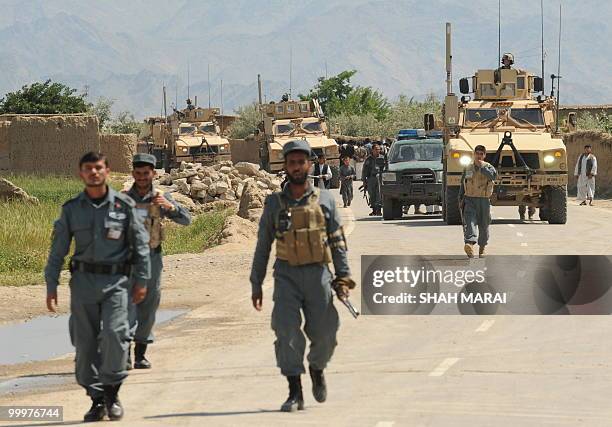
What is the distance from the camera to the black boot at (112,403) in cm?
952

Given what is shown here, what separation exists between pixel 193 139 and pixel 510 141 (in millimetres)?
31853

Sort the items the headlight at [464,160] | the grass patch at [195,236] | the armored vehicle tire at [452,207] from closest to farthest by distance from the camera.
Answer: the grass patch at [195,236]
the headlight at [464,160]
the armored vehicle tire at [452,207]

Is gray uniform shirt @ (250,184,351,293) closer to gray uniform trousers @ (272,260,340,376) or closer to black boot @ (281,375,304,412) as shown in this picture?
gray uniform trousers @ (272,260,340,376)

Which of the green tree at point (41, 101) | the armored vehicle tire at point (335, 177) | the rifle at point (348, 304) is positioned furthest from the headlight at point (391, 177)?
the green tree at point (41, 101)

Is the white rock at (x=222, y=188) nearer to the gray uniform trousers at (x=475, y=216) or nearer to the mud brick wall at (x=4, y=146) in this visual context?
the mud brick wall at (x=4, y=146)

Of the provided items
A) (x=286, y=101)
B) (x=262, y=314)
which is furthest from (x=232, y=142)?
(x=262, y=314)

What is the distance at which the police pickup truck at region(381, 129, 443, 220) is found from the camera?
98.3 feet

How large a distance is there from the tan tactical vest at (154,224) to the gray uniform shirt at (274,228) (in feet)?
7.33

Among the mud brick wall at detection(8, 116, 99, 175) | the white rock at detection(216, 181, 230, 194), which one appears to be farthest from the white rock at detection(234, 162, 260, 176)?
the mud brick wall at detection(8, 116, 99, 175)

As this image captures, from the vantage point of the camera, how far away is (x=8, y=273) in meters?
20.7

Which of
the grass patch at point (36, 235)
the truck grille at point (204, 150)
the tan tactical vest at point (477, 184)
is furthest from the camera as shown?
the truck grille at point (204, 150)

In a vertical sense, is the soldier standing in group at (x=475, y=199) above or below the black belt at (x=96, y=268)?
below

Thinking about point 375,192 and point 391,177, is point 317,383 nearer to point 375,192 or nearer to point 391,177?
point 391,177

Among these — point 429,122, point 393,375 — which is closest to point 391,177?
point 429,122
